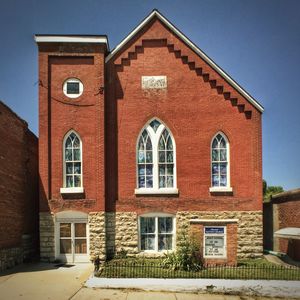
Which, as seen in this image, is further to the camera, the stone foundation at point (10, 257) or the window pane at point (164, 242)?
the window pane at point (164, 242)

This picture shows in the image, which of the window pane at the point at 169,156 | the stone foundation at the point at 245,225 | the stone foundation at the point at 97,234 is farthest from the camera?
the window pane at the point at 169,156

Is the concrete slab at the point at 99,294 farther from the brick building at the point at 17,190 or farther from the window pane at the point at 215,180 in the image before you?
the window pane at the point at 215,180

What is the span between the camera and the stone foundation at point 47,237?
1783cm

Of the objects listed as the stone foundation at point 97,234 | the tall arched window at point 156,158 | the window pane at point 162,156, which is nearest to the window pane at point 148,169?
the tall arched window at point 156,158

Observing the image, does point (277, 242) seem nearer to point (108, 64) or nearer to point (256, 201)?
point (256, 201)

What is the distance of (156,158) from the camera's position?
18.8 meters

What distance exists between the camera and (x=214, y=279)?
45.3ft

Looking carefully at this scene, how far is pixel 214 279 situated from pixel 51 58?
12.5m

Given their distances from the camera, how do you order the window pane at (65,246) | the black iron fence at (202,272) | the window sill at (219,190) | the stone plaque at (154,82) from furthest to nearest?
the stone plaque at (154,82), the window sill at (219,190), the window pane at (65,246), the black iron fence at (202,272)

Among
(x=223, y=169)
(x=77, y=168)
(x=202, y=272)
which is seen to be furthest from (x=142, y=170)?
(x=202, y=272)

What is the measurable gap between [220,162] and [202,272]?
19.0 ft

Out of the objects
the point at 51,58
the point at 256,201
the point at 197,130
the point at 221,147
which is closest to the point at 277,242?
the point at 256,201

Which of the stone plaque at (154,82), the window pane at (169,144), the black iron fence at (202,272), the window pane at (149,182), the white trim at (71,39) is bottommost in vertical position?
the black iron fence at (202,272)

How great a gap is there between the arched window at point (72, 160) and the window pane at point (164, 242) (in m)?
4.66
